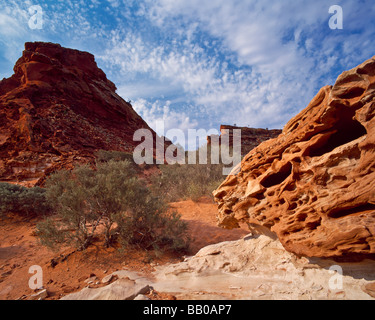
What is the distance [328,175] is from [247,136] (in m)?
20.4

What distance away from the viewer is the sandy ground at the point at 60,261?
3348 millimetres

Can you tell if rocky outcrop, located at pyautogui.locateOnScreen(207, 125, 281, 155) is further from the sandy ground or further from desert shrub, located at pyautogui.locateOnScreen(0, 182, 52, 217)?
desert shrub, located at pyautogui.locateOnScreen(0, 182, 52, 217)

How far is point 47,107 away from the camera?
64.6 ft

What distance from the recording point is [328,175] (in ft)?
7.68

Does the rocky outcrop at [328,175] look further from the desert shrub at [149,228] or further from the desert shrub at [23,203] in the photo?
the desert shrub at [23,203]

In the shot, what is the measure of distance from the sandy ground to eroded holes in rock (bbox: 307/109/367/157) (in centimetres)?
282

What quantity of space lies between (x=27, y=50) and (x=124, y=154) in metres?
18.9

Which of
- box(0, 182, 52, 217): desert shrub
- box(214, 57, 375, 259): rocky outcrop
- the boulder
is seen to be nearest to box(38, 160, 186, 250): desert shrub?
the boulder

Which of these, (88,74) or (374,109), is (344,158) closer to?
(374,109)

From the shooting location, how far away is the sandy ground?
3.35 meters

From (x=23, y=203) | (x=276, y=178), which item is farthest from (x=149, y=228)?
(x=23, y=203)

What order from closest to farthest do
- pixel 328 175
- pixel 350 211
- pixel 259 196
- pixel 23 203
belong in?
pixel 350 211 < pixel 328 175 < pixel 259 196 < pixel 23 203

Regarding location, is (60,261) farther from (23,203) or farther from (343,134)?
(343,134)
